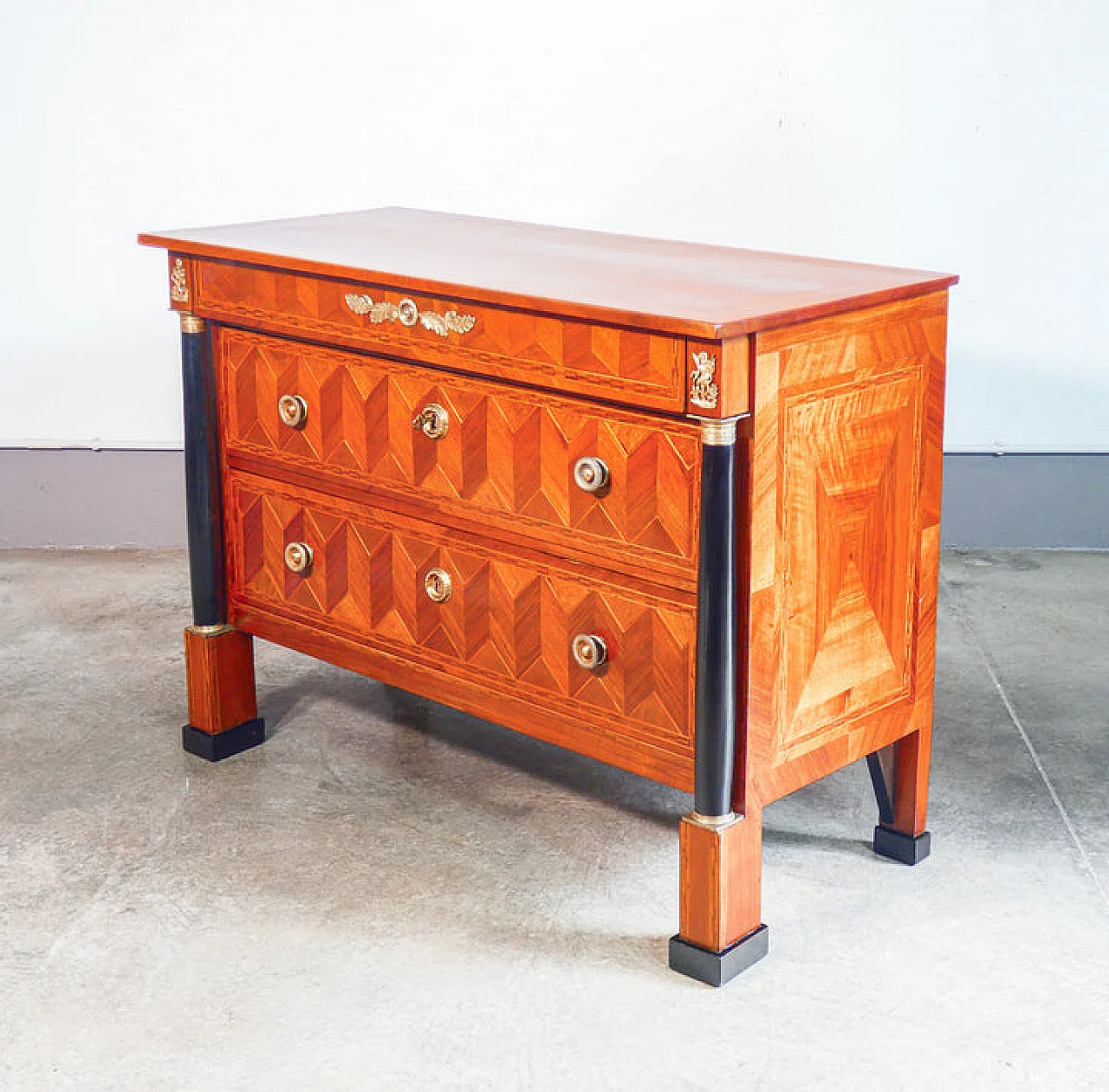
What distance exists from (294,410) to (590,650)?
0.81 m

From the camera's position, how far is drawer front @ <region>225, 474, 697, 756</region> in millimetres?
2592

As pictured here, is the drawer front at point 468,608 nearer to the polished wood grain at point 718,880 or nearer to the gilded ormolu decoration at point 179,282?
the polished wood grain at point 718,880

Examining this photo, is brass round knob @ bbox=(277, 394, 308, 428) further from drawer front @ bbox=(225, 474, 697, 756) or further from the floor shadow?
the floor shadow

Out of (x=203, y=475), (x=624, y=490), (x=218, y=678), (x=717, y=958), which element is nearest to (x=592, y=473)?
(x=624, y=490)

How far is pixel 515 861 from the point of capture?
2.95 m

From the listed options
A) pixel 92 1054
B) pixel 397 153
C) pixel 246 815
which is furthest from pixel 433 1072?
pixel 397 153

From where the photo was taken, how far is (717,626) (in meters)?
2.45

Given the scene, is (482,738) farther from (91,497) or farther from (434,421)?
(91,497)

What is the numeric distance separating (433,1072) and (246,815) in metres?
0.93

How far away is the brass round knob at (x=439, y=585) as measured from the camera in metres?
2.90

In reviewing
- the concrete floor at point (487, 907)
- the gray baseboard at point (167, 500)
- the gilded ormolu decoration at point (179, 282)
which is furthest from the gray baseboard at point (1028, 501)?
the gilded ormolu decoration at point (179, 282)

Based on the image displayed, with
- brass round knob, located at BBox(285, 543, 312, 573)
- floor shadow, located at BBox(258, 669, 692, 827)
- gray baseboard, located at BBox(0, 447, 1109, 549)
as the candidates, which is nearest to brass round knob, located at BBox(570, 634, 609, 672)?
floor shadow, located at BBox(258, 669, 692, 827)

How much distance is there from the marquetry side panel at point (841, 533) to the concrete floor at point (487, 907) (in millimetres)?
337

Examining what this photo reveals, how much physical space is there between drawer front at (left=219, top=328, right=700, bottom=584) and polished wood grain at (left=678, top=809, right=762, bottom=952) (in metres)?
0.39
